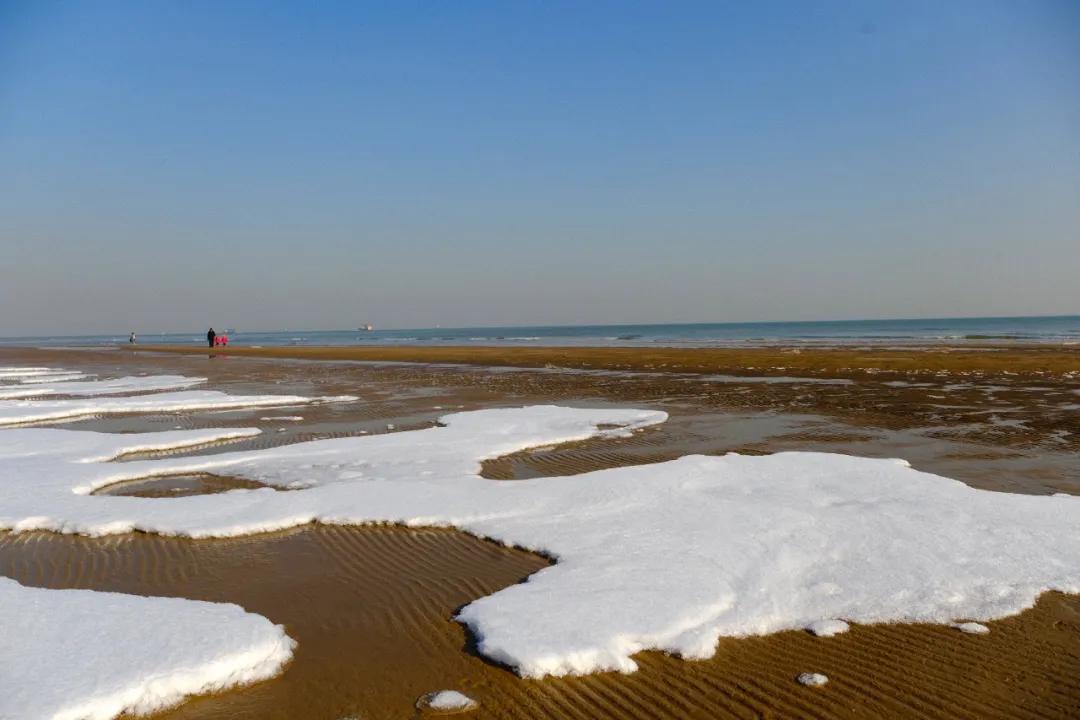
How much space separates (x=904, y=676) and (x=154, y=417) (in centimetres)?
1684

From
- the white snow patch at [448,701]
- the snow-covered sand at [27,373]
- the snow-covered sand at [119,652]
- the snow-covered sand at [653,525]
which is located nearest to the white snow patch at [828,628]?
the snow-covered sand at [653,525]

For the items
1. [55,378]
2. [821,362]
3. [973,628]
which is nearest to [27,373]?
[55,378]

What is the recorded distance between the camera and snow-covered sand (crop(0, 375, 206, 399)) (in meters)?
22.8

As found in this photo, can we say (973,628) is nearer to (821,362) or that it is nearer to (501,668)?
(501,668)

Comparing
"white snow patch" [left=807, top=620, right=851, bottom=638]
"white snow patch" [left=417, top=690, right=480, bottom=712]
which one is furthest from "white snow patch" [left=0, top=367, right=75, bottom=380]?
"white snow patch" [left=807, top=620, right=851, bottom=638]

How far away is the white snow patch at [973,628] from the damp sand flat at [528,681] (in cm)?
6

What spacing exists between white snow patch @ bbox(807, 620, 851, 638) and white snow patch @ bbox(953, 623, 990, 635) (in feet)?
2.45

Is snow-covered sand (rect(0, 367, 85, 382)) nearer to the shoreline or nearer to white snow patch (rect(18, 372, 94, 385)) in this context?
white snow patch (rect(18, 372, 94, 385))

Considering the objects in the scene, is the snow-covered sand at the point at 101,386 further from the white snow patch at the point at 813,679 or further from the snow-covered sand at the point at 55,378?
the white snow patch at the point at 813,679

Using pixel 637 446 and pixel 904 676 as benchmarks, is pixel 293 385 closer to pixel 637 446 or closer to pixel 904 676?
pixel 637 446

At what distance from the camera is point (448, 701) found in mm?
4066

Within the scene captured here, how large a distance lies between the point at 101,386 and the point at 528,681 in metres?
26.0

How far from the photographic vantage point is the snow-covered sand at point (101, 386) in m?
22.8

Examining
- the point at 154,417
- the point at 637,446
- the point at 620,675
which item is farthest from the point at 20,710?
the point at 154,417
